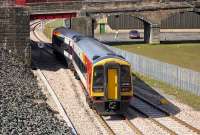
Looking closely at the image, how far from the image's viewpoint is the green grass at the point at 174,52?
5388 centimetres

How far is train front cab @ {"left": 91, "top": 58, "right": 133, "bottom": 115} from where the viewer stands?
29562 mm

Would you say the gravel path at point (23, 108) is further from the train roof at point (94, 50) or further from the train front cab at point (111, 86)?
the train roof at point (94, 50)

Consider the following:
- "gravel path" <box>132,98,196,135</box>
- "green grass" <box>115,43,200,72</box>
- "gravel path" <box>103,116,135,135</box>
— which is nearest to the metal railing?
"gravel path" <box>132,98,196,135</box>

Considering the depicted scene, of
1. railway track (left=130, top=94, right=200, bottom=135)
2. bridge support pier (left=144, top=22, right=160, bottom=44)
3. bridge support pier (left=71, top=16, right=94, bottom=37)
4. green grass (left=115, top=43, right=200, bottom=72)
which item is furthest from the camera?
bridge support pier (left=144, top=22, right=160, bottom=44)

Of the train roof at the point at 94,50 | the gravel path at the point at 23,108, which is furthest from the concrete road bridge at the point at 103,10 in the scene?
the train roof at the point at 94,50

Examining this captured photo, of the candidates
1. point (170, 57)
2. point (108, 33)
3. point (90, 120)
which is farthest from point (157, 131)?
point (108, 33)

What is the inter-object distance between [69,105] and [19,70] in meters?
10.7

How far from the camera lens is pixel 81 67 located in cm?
3597

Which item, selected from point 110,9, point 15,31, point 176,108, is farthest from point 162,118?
point 110,9

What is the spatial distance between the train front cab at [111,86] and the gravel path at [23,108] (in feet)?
8.99

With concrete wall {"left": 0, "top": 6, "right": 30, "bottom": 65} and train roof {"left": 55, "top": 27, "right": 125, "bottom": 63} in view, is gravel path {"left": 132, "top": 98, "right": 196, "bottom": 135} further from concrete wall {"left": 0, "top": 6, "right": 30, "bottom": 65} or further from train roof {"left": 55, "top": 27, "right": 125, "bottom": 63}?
concrete wall {"left": 0, "top": 6, "right": 30, "bottom": 65}

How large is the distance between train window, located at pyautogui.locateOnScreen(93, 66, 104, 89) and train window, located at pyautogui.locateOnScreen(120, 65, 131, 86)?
43.0 inches

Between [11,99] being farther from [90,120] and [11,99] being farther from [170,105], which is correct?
[170,105]

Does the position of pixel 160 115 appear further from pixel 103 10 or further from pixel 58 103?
pixel 103 10
